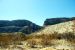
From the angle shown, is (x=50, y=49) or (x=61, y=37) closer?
(x=50, y=49)

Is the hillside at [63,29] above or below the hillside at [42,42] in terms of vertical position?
above

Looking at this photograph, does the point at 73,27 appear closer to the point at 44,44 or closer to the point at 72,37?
the point at 72,37

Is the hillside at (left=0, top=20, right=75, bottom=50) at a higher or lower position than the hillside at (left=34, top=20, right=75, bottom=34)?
lower

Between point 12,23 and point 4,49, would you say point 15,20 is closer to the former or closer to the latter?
point 12,23

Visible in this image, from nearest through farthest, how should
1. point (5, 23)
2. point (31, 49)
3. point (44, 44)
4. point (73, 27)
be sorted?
point (31, 49), point (44, 44), point (73, 27), point (5, 23)

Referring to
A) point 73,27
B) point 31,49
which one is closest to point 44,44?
point 31,49

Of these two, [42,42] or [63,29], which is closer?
[42,42]

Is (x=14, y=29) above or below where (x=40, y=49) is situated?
below

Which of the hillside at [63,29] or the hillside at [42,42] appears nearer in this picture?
the hillside at [42,42]

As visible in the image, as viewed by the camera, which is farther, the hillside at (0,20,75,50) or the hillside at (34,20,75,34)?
the hillside at (34,20,75,34)

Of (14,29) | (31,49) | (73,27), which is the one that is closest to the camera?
(31,49)

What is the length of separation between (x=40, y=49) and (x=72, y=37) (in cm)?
682

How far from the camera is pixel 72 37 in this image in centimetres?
1919

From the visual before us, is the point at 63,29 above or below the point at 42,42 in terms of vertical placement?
above
